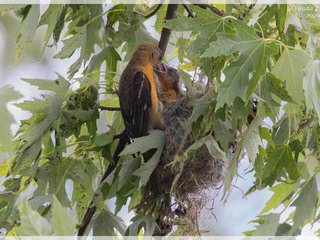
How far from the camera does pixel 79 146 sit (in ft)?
9.45

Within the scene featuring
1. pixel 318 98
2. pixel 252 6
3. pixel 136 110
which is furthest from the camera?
pixel 136 110

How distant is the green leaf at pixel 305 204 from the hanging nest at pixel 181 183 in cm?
51

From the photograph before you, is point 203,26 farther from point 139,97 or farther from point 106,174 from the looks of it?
point 139,97

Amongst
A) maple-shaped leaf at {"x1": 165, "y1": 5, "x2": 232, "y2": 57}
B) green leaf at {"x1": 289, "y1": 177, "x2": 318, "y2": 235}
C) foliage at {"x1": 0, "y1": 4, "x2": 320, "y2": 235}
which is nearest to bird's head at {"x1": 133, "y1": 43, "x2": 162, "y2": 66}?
foliage at {"x1": 0, "y1": 4, "x2": 320, "y2": 235}

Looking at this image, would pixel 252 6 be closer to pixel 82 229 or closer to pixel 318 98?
pixel 318 98

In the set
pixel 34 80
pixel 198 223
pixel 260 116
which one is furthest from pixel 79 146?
pixel 260 116

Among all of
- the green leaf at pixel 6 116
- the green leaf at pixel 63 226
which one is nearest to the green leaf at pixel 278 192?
the green leaf at pixel 63 226

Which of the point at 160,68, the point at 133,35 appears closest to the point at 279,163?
the point at 133,35

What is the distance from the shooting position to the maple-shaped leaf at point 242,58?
2.26 meters

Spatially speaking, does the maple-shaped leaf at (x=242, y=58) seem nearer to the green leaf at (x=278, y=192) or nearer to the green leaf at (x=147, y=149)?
the green leaf at (x=147, y=149)

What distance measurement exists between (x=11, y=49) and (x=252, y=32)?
3.84 m

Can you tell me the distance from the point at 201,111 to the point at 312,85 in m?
0.51

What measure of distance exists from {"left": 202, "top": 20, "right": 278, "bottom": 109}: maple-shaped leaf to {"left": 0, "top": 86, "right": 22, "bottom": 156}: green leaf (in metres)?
0.95

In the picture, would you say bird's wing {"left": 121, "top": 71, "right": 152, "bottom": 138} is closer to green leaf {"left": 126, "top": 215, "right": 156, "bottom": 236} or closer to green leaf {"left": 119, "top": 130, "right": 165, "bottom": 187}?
green leaf {"left": 119, "top": 130, "right": 165, "bottom": 187}
